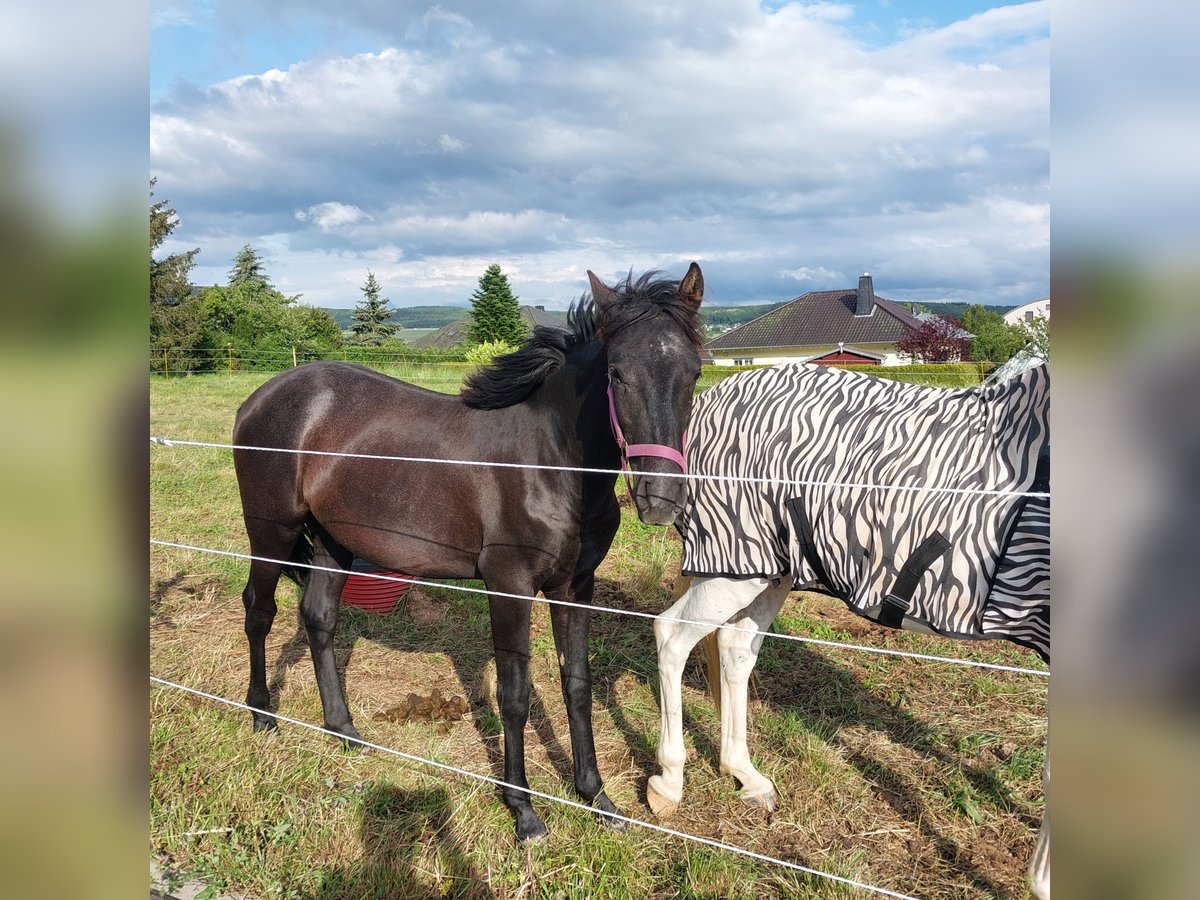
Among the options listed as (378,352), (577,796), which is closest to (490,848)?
(577,796)

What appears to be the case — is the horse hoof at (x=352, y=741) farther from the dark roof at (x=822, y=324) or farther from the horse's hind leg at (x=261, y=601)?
the dark roof at (x=822, y=324)

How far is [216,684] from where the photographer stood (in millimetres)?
4430

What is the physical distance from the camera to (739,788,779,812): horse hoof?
3.31 m

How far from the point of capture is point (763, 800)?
3.32 meters

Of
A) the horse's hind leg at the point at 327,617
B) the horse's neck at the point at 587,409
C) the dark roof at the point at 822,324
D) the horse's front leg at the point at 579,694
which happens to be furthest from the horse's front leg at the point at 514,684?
the dark roof at the point at 822,324

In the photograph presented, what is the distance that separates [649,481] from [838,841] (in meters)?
1.68

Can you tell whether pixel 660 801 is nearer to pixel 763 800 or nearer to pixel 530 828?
pixel 763 800

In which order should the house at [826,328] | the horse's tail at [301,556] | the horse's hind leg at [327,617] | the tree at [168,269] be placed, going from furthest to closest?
the house at [826,328] < the tree at [168,269] < the horse's tail at [301,556] < the horse's hind leg at [327,617]

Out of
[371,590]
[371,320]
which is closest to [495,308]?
[371,320]

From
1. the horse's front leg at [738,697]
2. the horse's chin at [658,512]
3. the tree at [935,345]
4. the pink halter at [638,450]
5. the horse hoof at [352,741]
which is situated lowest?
the horse hoof at [352,741]

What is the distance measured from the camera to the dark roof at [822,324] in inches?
1641

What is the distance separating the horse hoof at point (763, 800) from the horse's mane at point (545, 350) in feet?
6.45

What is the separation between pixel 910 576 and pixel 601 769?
6.15ft
